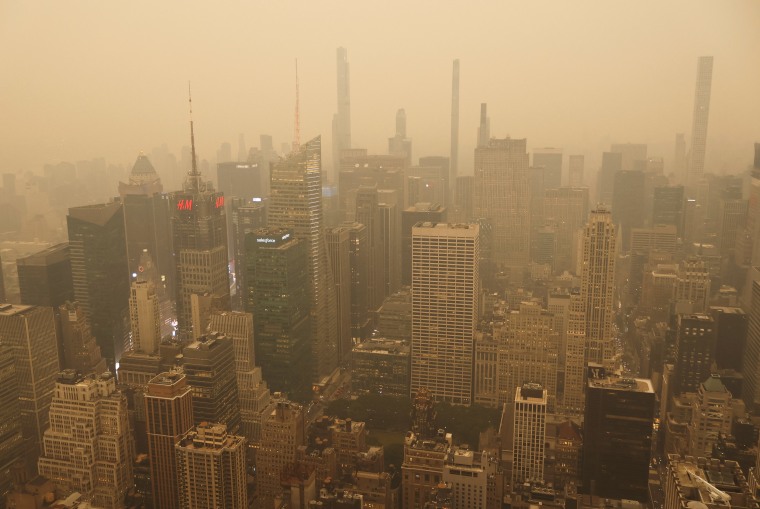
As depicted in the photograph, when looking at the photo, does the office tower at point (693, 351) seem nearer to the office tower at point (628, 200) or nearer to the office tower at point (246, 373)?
the office tower at point (628, 200)

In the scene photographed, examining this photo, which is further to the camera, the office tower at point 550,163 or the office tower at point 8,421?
the office tower at point 550,163

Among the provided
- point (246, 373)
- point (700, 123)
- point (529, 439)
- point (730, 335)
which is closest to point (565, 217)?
point (700, 123)

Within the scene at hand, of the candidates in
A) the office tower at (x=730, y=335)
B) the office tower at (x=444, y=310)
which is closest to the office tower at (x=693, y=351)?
the office tower at (x=730, y=335)

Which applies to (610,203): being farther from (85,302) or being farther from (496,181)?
(85,302)

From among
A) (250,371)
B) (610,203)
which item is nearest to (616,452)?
(250,371)

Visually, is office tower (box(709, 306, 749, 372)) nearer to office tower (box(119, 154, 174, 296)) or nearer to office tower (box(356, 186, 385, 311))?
office tower (box(356, 186, 385, 311))

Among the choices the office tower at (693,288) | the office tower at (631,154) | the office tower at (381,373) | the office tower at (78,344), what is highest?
the office tower at (631,154)

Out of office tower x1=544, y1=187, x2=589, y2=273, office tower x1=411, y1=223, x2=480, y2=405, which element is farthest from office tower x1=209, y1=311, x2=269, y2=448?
office tower x1=544, y1=187, x2=589, y2=273
